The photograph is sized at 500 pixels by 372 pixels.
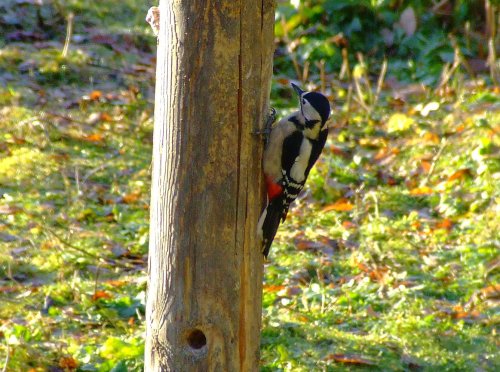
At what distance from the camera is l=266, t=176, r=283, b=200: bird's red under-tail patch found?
3920 mm

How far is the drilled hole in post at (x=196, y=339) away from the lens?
3621 millimetres

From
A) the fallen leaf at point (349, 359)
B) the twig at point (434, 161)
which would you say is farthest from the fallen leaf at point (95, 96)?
the fallen leaf at point (349, 359)

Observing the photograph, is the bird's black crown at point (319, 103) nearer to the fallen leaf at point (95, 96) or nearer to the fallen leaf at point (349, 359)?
the fallen leaf at point (349, 359)

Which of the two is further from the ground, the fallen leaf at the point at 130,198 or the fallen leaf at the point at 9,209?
the fallen leaf at the point at 130,198

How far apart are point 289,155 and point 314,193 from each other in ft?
9.87

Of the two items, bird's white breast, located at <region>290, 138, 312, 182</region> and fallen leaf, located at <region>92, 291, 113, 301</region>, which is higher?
bird's white breast, located at <region>290, 138, 312, 182</region>

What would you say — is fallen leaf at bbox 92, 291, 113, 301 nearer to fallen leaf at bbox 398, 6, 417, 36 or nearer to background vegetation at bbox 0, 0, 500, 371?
background vegetation at bbox 0, 0, 500, 371

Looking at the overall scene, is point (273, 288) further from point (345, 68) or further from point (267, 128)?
point (345, 68)

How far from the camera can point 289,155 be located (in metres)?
4.44

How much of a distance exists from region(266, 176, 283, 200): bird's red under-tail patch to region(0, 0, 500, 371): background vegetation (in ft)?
3.48

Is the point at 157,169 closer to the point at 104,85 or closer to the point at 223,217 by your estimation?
the point at 223,217

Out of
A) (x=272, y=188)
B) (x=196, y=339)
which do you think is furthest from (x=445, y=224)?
(x=196, y=339)

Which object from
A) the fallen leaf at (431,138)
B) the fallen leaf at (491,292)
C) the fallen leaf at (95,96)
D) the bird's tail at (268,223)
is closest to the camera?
the bird's tail at (268,223)

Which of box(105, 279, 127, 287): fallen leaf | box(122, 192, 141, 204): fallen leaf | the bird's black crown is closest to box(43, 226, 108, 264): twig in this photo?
box(105, 279, 127, 287): fallen leaf
